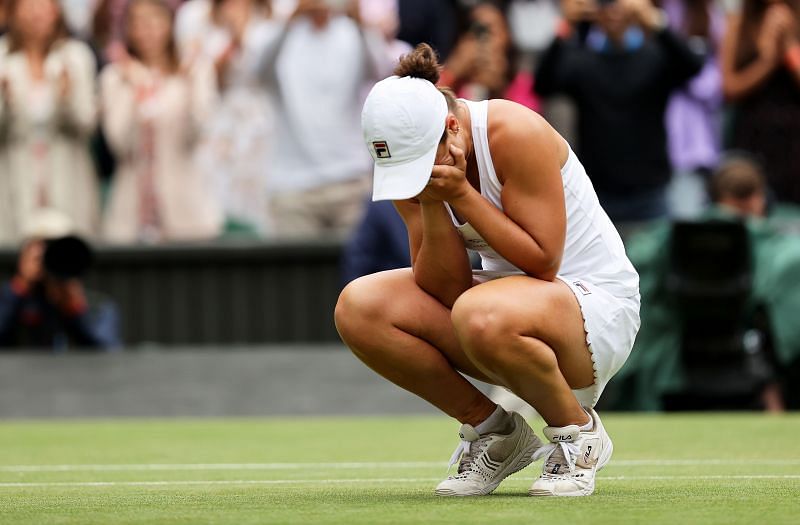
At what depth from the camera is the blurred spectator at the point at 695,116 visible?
10.7m

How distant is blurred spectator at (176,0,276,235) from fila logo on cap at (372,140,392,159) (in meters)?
6.46

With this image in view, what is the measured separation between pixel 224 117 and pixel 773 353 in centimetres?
410

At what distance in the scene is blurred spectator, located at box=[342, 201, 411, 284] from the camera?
9.20 metres

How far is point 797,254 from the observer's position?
8.91 m

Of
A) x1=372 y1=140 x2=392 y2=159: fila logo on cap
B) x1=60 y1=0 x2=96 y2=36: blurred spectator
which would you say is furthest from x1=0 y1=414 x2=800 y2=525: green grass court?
x1=60 y1=0 x2=96 y2=36: blurred spectator

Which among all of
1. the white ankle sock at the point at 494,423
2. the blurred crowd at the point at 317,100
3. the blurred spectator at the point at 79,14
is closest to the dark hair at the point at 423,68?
the white ankle sock at the point at 494,423

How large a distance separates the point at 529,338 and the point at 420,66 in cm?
81

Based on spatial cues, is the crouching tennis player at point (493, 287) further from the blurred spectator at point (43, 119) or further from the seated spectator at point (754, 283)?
the blurred spectator at point (43, 119)

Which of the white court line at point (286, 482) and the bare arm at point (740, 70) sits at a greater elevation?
the bare arm at point (740, 70)

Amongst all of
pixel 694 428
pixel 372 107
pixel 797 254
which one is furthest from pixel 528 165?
pixel 797 254

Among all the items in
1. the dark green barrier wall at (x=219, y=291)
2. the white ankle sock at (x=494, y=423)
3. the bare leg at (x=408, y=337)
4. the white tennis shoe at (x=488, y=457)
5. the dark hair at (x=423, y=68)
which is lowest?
the dark green barrier wall at (x=219, y=291)

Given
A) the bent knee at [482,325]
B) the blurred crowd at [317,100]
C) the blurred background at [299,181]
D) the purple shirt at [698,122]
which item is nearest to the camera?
the bent knee at [482,325]

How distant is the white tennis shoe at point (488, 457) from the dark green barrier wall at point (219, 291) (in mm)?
5442

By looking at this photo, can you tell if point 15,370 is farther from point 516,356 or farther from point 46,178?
point 516,356
